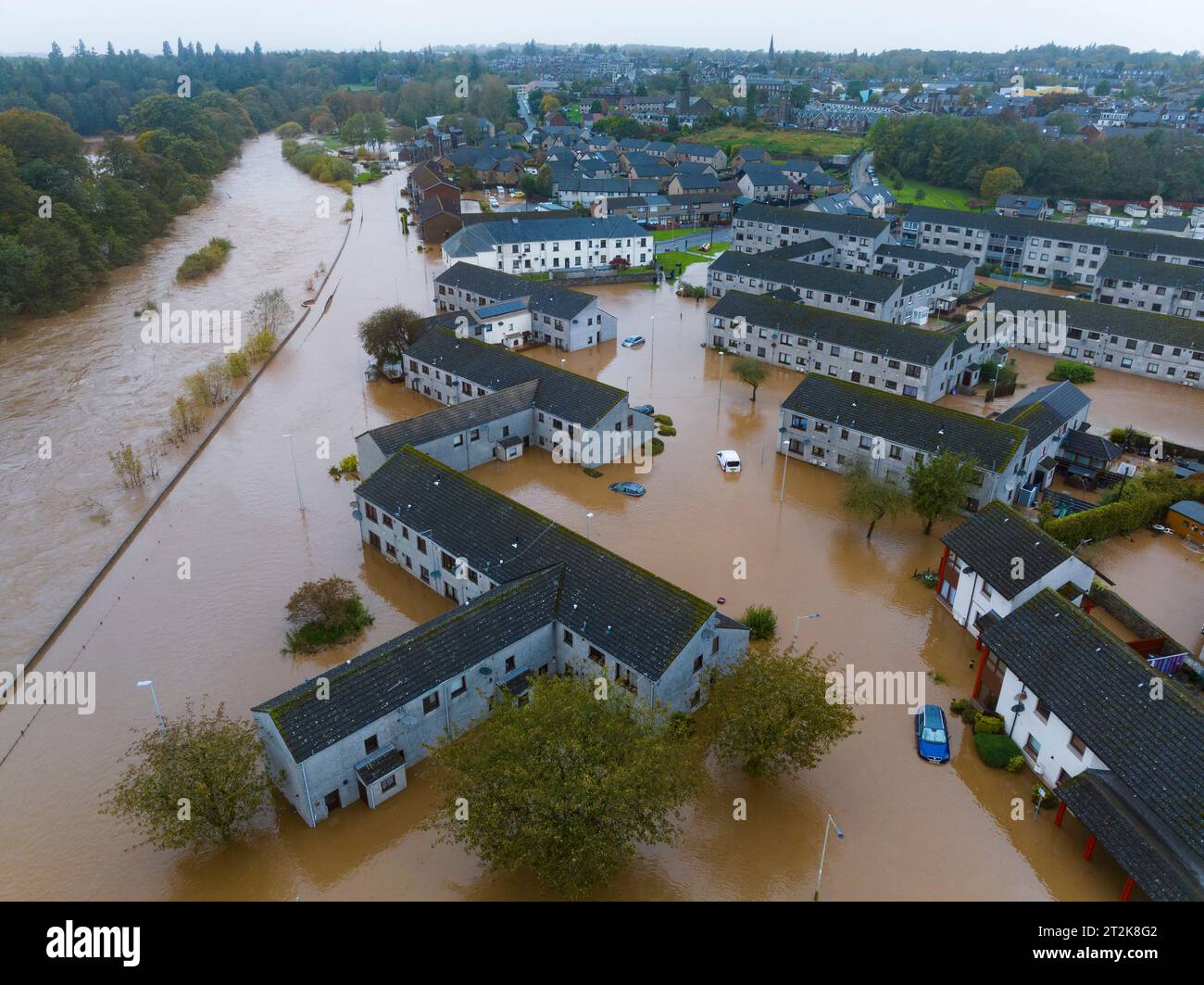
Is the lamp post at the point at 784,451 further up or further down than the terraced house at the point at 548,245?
further down

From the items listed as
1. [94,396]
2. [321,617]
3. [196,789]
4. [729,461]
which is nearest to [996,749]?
[729,461]

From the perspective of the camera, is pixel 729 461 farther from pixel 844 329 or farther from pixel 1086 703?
pixel 1086 703

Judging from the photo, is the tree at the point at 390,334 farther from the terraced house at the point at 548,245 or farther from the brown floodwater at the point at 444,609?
the terraced house at the point at 548,245

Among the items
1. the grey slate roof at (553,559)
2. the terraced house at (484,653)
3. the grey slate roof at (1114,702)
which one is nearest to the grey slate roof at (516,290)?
the grey slate roof at (553,559)

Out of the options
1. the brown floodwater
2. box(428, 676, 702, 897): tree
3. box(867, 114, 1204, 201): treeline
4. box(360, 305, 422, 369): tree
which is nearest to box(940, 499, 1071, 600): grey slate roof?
the brown floodwater

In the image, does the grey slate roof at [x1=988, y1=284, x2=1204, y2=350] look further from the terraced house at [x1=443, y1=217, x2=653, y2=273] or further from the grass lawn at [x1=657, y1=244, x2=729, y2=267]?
the terraced house at [x1=443, y1=217, x2=653, y2=273]

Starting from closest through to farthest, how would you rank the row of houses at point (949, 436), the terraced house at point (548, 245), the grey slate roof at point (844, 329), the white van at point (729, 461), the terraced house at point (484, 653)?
the terraced house at point (484, 653) → the row of houses at point (949, 436) → the white van at point (729, 461) → the grey slate roof at point (844, 329) → the terraced house at point (548, 245)
